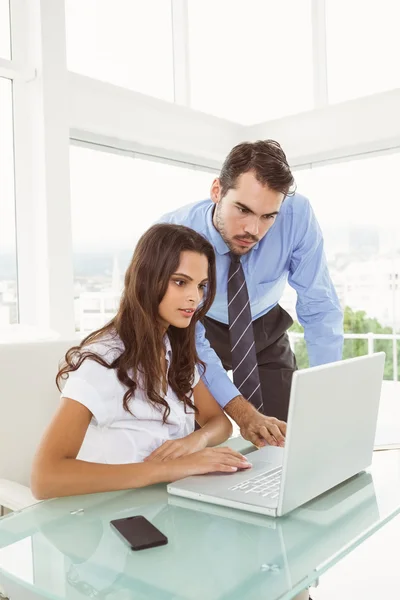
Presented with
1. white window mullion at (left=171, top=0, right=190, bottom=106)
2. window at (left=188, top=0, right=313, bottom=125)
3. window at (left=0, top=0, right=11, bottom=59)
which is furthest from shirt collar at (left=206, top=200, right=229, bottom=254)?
window at (left=188, top=0, right=313, bottom=125)

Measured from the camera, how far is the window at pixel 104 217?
3805 mm

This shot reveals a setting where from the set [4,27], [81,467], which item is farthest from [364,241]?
[81,467]

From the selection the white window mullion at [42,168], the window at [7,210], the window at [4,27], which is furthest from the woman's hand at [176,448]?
the window at [4,27]

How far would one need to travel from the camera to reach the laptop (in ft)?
3.35

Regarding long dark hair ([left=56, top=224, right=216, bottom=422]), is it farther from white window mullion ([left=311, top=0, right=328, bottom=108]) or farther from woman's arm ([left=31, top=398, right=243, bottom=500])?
white window mullion ([left=311, top=0, right=328, bottom=108])

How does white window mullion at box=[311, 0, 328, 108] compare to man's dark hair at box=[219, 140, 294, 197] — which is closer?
man's dark hair at box=[219, 140, 294, 197]

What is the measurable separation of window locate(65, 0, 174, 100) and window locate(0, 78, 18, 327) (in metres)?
0.53

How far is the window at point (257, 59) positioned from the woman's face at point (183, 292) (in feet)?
11.5

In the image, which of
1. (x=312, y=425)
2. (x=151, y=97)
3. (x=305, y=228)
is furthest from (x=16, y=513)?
(x=151, y=97)

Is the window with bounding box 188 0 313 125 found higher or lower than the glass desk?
higher

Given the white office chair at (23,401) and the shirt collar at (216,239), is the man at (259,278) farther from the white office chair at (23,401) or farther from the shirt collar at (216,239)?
the white office chair at (23,401)

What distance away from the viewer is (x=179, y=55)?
463 centimetres

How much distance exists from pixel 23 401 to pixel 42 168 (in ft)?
6.56

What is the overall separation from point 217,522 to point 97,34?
358cm
